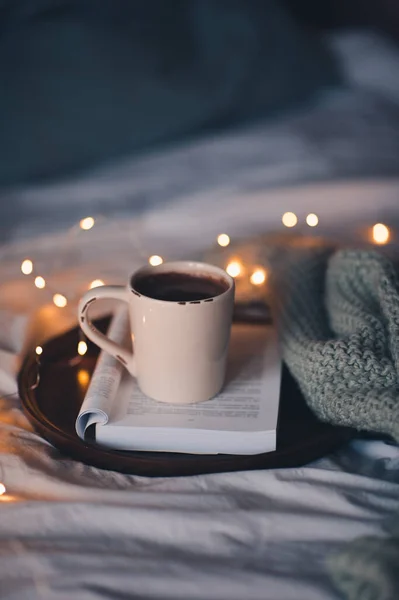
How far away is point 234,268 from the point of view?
32.4 inches

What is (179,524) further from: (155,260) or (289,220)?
(289,220)

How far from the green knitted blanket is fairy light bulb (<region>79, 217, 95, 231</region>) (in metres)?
0.24

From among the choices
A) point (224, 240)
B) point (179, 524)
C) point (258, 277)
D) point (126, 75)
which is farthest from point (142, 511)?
point (126, 75)

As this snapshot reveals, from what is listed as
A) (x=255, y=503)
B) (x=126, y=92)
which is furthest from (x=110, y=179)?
(x=255, y=503)

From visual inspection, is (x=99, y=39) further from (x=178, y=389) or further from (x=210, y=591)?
(x=210, y=591)

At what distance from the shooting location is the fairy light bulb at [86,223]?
35.1 inches

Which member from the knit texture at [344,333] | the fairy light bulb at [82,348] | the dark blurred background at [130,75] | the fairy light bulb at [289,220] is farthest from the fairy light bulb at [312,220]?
the fairy light bulb at [82,348]

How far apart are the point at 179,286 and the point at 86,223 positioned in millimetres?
319

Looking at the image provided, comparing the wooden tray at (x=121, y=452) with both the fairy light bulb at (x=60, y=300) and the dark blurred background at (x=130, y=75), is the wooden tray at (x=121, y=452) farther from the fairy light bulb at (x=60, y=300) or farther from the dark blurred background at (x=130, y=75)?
the dark blurred background at (x=130, y=75)

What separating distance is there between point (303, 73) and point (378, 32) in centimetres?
21

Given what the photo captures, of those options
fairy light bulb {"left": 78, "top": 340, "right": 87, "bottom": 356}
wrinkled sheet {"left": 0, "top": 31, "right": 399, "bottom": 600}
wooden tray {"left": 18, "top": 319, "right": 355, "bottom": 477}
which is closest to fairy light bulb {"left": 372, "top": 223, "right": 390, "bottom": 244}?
wrinkled sheet {"left": 0, "top": 31, "right": 399, "bottom": 600}

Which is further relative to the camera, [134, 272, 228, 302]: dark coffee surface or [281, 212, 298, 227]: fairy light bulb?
[281, 212, 298, 227]: fairy light bulb

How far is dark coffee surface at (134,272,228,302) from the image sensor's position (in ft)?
1.99

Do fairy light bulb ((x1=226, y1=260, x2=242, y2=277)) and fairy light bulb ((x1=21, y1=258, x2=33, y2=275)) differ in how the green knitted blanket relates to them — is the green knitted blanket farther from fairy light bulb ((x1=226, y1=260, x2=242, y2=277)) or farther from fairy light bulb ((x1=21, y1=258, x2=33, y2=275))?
fairy light bulb ((x1=21, y1=258, x2=33, y2=275))
